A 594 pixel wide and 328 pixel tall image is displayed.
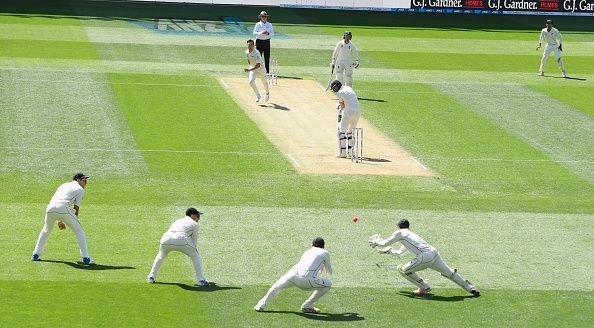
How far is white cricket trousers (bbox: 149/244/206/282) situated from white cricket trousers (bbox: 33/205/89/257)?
1557 mm

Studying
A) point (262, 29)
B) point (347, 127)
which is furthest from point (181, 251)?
point (262, 29)

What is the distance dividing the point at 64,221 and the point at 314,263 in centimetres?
488

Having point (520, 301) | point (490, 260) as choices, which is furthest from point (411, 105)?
point (520, 301)

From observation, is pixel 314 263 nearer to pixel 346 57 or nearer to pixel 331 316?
pixel 331 316

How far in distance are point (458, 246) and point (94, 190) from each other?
8.94m

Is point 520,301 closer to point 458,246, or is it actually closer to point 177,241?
point 458,246

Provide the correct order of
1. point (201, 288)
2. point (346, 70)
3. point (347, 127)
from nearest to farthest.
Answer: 1. point (201, 288)
2. point (347, 127)
3. point (346, 70)

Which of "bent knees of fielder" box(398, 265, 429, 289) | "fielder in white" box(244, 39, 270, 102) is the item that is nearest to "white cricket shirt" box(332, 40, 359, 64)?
"fielder in white" box(244, 39, 270, 102)

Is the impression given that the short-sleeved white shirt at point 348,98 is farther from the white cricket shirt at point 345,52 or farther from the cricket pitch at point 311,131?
the white cricket shirt at point 345,52

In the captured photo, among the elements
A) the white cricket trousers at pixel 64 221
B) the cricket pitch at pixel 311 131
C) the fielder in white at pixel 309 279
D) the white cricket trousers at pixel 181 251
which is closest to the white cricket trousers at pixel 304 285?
the fielder in white at pixel 309 279

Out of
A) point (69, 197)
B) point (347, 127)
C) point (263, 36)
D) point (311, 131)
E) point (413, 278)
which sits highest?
point (263, 36)

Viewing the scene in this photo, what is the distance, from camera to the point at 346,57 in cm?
3903

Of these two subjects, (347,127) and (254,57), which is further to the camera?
(254,57)

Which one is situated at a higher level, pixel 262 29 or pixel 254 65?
pixel 262 29
